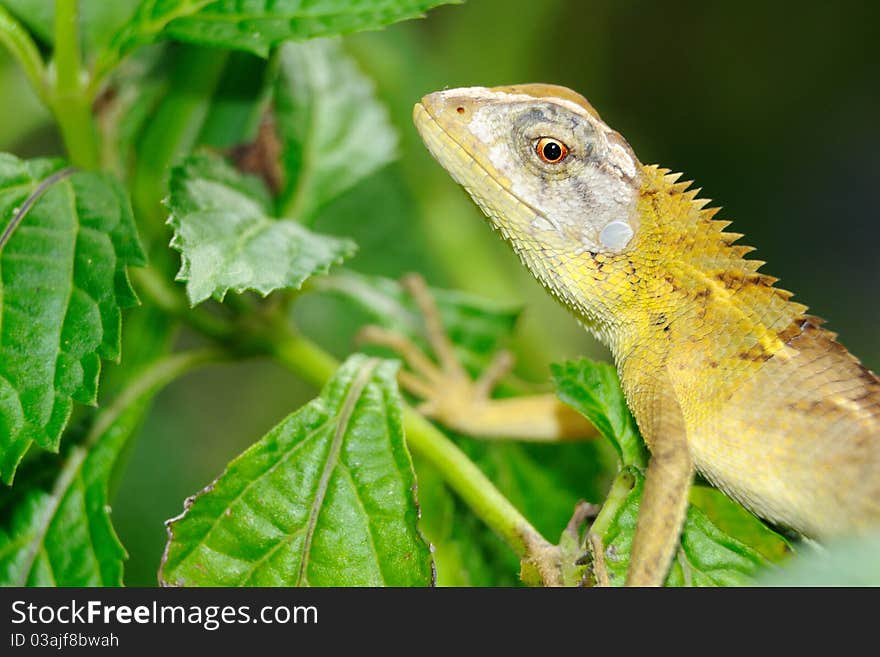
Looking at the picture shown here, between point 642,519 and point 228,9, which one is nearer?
point 642,519

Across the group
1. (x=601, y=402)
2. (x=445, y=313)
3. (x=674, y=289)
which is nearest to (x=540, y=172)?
(x=674, y=289)

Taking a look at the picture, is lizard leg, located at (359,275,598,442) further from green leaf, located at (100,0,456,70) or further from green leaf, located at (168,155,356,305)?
green leaf, located at (100,0,456,70)

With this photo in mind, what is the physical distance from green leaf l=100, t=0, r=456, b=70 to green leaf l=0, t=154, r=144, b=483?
53 centimetres

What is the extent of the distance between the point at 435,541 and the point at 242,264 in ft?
4.29

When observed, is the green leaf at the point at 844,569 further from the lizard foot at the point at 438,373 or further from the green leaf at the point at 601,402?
the lizard foot at the point at 438,373

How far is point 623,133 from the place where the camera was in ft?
22.5

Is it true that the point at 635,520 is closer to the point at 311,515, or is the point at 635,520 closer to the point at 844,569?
the point at 844,569

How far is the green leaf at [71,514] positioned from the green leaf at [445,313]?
92 centimetres

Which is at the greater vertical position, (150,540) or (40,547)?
(40,547)

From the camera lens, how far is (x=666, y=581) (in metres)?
2.29

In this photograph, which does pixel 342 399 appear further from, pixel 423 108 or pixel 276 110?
pixel 276 110

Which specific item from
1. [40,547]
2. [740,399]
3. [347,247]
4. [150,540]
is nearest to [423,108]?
[347,247]

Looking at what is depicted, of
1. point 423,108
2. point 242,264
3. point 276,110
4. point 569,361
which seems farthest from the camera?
point 276,110
